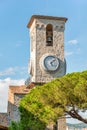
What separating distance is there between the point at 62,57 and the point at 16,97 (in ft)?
18.2

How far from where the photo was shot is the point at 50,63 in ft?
126

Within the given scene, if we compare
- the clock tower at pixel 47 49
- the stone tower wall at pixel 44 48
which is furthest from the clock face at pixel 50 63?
the stone tower wall at pixel 44 48

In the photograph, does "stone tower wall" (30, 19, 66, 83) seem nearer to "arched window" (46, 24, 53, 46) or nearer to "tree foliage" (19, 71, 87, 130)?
"arched window" (46, 24, 53, 46)

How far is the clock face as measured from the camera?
38.3m

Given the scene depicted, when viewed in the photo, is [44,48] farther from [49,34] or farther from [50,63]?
[50,63]

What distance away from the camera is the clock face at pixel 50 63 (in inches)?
1508

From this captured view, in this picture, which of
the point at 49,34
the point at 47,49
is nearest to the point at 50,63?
the point at 47,49

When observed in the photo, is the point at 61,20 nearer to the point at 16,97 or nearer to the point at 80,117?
the point at 16,97

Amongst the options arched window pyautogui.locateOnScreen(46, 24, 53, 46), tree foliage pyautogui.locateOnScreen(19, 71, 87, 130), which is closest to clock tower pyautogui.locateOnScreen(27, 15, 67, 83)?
arched window pyautogui.locateOnScreen(46, 24, 53, 46)

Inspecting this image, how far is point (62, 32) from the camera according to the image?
131ft

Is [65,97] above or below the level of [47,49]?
below

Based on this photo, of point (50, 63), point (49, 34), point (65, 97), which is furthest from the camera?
point (49, 34)

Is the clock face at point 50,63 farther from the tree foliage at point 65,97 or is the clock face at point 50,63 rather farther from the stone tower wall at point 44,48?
the tree foliage at point 65,97

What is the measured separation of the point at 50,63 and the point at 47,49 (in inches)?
58.7
